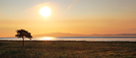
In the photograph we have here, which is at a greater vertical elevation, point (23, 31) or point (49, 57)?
point (23, 31)

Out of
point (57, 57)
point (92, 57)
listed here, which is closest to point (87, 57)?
point (92, 57)

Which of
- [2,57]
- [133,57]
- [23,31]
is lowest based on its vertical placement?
[133,57]

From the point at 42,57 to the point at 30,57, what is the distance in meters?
2.99

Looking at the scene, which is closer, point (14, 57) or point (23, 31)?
point (14, 57)

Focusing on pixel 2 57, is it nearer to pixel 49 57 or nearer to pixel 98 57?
pixel 49 57

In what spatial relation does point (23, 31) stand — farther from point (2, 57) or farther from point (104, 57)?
point (104, 57)

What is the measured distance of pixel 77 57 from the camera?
31375 mm

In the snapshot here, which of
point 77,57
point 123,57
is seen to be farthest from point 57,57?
point 123,57

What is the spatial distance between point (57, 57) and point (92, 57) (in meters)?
8.67

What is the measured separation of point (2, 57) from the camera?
31750 millimetres

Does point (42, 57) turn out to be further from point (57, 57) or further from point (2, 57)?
point (2, 57)

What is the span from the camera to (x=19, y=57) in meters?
31.8

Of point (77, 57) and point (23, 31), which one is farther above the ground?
point (23, 31)

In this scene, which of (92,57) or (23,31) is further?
(23,31)
